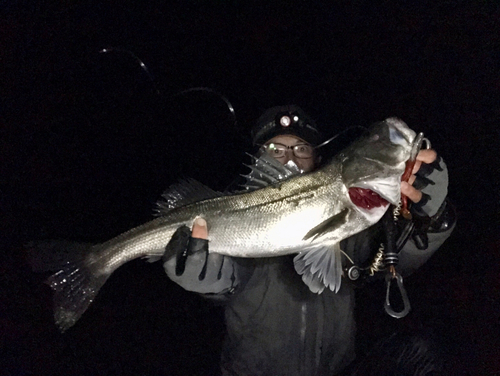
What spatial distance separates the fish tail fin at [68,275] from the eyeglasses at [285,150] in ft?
4.82

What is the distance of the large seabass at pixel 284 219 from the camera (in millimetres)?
1659

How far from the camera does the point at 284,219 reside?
178cm

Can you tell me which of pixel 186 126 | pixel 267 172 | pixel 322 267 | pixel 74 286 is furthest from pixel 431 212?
pixel 186 126

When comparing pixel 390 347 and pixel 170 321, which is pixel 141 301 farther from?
pixel 390 347

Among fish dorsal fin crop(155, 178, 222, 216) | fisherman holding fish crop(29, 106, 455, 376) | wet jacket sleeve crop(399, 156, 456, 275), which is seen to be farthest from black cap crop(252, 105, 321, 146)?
wet jacket sleeve crop(399, 156, 456, 275)

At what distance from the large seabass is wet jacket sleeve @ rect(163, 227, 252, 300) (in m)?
0.10

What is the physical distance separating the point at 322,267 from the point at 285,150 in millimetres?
1105

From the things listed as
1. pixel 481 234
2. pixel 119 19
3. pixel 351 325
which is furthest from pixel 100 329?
pixel 481 234

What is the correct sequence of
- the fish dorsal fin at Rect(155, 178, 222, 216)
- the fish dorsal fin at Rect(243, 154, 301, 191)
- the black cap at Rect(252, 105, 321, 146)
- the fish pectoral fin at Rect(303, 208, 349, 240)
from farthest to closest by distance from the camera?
1. the black cap at Rect(252, 105, 321, 146)
2. the fish dorsal fin at Rect(155, 178, 222, 216)
3. the fish dorsal fin at Rect(243, 154, 301, 191)
4. the fish pectoral fin at Rect(303, 208, 349, 240)

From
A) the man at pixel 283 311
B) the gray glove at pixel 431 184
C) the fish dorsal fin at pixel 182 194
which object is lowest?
the man at pixel 283 311

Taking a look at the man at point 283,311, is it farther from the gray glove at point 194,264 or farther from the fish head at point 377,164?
the fish head at point 377,164

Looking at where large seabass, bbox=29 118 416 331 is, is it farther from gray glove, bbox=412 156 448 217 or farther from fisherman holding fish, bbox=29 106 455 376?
gray glove, bbox=412 156 448 217

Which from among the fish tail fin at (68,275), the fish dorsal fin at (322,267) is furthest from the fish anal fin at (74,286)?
the fish dorsal fin at (322,267)

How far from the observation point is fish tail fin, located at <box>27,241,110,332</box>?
198cm
